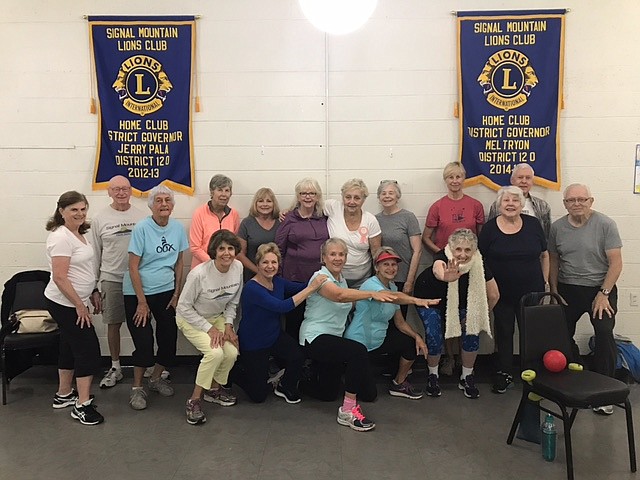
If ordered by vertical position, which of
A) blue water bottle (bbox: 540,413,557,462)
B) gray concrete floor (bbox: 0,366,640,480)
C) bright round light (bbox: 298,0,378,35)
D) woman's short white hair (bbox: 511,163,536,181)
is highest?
bright round light (bbox: 298,0,378,35)

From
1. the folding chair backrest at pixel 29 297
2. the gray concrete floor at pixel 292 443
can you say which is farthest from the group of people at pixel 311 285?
the folding chair backrest at pixel 29 297

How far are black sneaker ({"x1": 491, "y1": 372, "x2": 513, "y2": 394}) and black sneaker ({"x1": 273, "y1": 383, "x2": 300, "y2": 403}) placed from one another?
1.43m

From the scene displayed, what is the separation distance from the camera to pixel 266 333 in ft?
11.8

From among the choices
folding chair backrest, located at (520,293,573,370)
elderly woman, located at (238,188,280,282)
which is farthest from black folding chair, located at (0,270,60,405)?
folding chair backrest, located at (520,293,573,370)

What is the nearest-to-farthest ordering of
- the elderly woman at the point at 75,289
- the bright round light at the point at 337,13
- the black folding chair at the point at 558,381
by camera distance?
the black folding chair at the point at 558,381
the elderly woman at the point at 75,289
the bright round light at the point at 337,13

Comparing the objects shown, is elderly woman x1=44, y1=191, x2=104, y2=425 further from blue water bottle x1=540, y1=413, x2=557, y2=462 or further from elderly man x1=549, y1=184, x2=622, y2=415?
elderly man x1=549, y1=184, x2=622, y2=415

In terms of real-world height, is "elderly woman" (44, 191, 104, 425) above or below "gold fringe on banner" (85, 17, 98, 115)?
below

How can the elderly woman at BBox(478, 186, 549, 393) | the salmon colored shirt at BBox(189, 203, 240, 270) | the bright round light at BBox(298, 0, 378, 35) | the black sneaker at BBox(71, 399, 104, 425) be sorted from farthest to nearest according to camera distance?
the bright round light at BBox(298, 0, 378, 35)
the salmon colored shirt at BBox(189, 203, 240, 270)
the elderly woman at BBox(478, 186, 549, 393)
the black sneaker at BBox(71, 399, 104, 425)

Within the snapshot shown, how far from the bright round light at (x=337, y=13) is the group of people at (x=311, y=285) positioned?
1.32 meters

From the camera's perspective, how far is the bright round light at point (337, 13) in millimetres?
4203

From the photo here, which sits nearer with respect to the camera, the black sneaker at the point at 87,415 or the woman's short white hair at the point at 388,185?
the black sneaker at the point at 87,415

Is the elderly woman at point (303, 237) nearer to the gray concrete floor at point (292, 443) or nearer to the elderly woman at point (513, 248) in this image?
the gray concrete floor at point (292, 443)

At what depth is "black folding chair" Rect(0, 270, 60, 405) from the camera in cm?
367

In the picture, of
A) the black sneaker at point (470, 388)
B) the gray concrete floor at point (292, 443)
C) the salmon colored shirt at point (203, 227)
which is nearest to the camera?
the gray concrete floor at point (292, 443)
